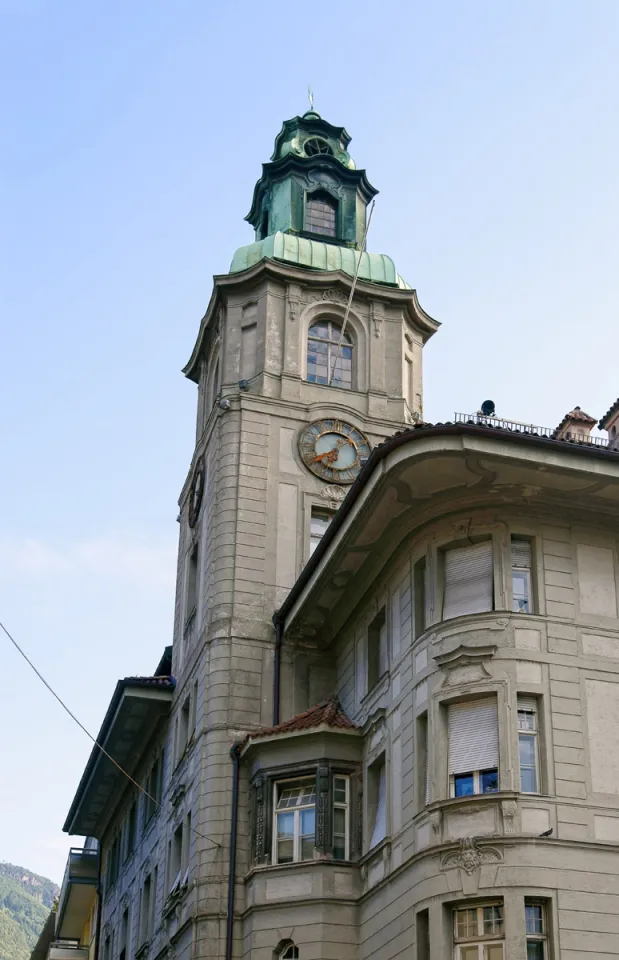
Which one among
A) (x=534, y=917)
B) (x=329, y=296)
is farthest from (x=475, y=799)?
(x=329, y=296)

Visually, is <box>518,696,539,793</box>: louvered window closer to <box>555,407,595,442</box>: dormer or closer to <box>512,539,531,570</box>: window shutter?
<box>512,539,531,570</box>: window shutter

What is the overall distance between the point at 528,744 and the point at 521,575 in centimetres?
350

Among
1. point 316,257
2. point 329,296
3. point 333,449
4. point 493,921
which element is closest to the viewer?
point 493,921

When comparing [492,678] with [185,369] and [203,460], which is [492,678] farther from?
[185,369]

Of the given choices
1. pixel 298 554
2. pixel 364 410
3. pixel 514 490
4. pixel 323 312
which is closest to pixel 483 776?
pixel 514 490

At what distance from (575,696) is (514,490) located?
13.8ft

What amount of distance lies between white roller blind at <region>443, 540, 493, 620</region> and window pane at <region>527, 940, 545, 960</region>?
20.7 ft

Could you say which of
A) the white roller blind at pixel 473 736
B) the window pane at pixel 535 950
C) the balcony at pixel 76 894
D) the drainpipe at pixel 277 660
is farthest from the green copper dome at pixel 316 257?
the balcony at pixel 76 894

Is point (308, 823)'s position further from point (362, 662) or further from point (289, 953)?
point (362, 662)

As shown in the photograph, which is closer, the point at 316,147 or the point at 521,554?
the point at 521,554

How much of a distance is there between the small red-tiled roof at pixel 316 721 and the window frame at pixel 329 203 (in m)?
18.1

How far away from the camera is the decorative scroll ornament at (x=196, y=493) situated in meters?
41.9

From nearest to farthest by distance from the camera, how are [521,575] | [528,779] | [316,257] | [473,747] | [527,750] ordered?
[528,779] < [527,750] < [473,747] < [521,575] < [316,257]

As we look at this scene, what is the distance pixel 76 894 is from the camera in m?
59.5
